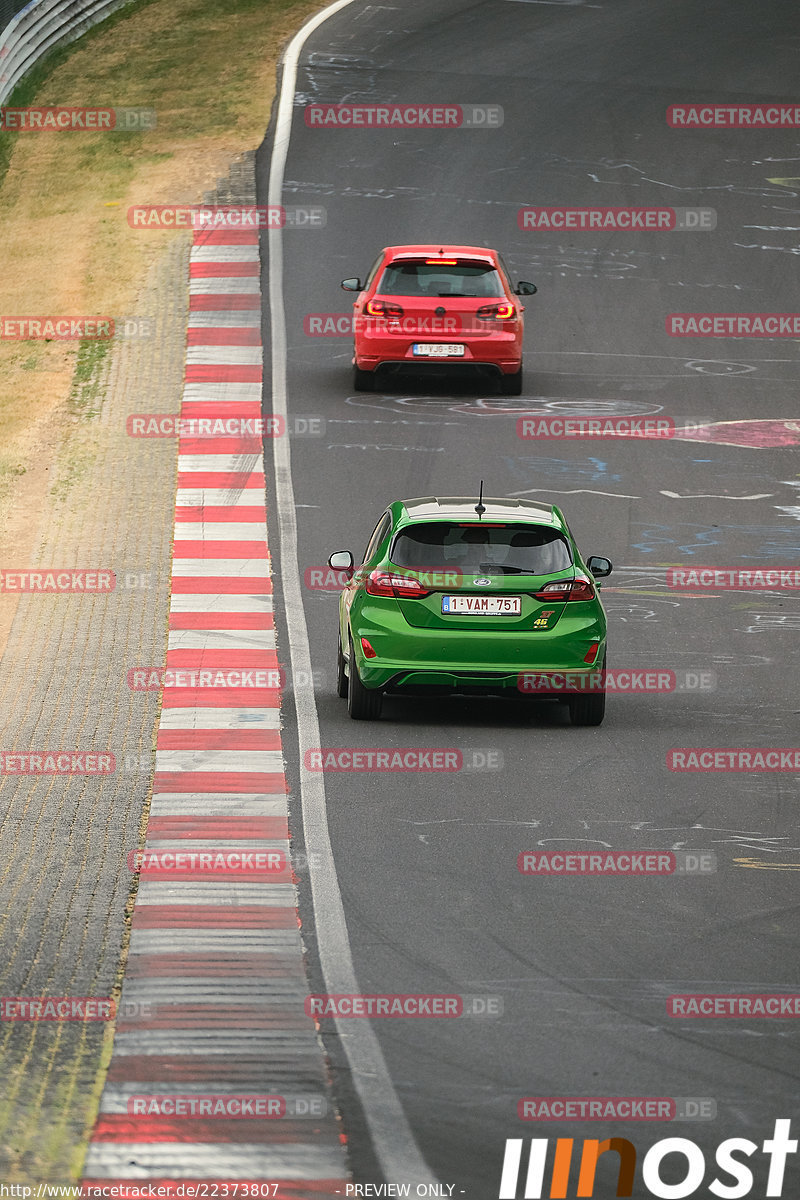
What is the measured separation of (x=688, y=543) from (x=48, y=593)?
635 centimetres

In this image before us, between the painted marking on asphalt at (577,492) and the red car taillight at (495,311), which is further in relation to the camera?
the red car taillight at (495,311)

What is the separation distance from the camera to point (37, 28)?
41.1 metres

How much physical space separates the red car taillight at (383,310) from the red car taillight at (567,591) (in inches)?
425

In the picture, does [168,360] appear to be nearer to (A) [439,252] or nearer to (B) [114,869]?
(A) [439,252]

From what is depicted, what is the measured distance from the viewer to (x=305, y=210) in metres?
32.5

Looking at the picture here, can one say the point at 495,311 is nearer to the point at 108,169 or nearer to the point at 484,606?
the point at 484,606

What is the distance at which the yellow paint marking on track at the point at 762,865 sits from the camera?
10625 millimetres

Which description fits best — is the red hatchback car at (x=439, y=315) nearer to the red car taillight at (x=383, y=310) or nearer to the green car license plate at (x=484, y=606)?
the red car taillight at (x=383, y=310)

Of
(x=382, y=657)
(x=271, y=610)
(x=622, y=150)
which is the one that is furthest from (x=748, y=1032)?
(x=622, y=150)

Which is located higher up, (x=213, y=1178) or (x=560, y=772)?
(x=213, y=1178)

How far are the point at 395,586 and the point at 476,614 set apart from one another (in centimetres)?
61

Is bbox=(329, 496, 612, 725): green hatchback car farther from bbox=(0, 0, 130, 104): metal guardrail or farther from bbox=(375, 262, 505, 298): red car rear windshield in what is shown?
bbox=(0, 0, 130, 104): metal guardrail

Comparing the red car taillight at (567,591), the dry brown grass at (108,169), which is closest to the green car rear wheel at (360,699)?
the red car taillight at (567,591)

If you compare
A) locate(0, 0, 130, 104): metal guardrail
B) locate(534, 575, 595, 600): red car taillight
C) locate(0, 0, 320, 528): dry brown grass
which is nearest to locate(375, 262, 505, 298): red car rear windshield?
locate(0, 0, 320, 528): dry brown grass
